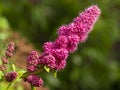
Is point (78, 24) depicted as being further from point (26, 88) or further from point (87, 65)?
point (87, 65)

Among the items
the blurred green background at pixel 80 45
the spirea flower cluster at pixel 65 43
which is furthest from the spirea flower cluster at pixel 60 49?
the blurred green background at pixel 80 45

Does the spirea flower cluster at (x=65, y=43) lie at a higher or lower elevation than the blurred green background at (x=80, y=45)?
lower

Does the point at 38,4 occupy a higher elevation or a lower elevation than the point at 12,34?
higher

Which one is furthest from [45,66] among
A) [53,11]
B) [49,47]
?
[53,11]

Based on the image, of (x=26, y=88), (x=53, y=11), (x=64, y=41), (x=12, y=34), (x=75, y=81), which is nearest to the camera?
(x=64, y=41)

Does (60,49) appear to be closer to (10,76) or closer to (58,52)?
(58,52)

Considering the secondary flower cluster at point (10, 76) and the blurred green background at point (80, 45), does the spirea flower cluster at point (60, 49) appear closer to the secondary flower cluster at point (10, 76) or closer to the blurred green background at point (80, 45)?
the secondary flower cluster at point (10, 76)

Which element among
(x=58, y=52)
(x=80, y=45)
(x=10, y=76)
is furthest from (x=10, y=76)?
(x=80, y=45)

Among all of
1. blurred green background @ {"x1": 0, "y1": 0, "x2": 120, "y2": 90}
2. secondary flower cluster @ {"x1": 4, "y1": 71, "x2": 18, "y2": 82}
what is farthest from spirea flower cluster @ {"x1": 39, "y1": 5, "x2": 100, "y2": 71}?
blurred green background @ {"x1": 0, "y1": 0, "x2": 120, "y2": 90}
